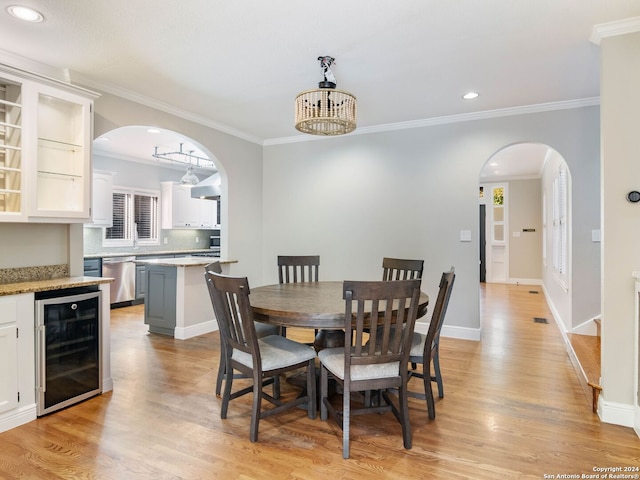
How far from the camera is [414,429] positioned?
2332mm

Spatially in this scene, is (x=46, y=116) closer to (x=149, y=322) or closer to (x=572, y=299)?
(x=149, y=322)

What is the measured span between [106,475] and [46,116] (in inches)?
95.5

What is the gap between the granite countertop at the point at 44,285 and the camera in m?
2.36

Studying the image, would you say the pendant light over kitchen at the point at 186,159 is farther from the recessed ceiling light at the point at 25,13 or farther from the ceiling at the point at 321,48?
the recessed ceiling light at the point at 25,13

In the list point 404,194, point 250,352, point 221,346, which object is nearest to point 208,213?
point 404,194

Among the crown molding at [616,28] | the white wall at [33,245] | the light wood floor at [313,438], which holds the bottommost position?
the light wood floor at [313,438]

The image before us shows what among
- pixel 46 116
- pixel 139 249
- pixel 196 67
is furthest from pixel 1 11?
pixel 139 249

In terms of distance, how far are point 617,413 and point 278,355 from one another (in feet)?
7.01

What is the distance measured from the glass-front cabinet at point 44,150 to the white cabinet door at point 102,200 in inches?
136

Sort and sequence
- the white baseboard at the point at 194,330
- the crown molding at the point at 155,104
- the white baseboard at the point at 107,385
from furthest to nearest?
1. the white baseboard at the point at 194,330
2. the crown molding at the point at 155,104
3. the white baseboard at the point at 107,385

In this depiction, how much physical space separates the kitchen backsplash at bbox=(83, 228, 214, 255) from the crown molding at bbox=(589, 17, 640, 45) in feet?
22.0

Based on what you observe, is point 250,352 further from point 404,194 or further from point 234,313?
point 404,194

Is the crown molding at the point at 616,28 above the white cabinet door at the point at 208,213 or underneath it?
above

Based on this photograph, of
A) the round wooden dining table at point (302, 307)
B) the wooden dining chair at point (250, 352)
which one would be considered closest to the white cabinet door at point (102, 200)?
the round wooden dining table at point (302, 307)
